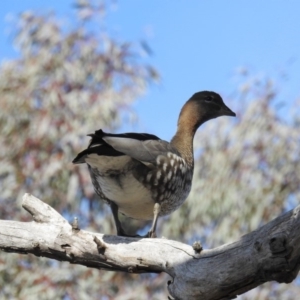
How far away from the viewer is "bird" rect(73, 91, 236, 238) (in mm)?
3891

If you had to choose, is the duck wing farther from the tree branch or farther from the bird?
the tree branch

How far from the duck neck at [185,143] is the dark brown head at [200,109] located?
0.12 feet

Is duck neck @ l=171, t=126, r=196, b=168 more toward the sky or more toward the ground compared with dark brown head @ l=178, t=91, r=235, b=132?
more toward the ground

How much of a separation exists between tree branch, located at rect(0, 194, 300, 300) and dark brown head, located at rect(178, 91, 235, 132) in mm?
1429

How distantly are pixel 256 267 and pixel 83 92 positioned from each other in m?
6.86

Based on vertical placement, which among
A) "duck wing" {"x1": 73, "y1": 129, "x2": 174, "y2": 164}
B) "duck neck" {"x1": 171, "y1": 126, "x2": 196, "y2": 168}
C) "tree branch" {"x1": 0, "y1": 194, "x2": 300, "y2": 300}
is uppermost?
"duck neck" {"x1": 171, "y1": 126, "x2": 196, "y2": 168}

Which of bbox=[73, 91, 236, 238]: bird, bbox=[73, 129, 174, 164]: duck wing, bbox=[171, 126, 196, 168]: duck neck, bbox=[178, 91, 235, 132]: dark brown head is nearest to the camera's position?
bbox=[73, 129, 174, 164]: duck wing

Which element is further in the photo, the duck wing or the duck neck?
the duck neck

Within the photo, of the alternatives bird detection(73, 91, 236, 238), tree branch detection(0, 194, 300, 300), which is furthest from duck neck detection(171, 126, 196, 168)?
tree branch detection(0, 194, 300, 300)

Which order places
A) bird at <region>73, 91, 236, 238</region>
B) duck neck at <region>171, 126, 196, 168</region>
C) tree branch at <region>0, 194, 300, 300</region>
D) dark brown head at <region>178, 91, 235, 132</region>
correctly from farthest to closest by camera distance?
1. dark brown head at <region>178, 91, 235, 132</region>
2. duck neck at <region>171, 126, 196, 168</region>
3. bird at <region>73, 91, 236, 238</region>
4. tree branch at <region>0, 194, 300, 300</region>

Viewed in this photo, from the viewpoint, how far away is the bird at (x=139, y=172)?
153 inches

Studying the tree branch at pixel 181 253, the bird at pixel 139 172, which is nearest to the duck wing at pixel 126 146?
the bird at pixel 139 172

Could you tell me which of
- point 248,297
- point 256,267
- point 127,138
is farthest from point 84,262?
point 248,297

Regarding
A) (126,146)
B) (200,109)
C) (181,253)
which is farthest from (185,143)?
(181,253)
